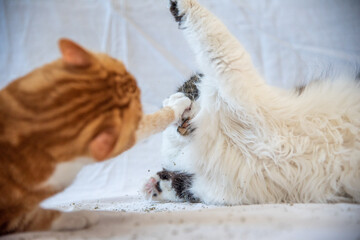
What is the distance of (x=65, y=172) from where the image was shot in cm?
62

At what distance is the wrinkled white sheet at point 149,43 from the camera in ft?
3.95

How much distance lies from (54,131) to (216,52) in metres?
0.50

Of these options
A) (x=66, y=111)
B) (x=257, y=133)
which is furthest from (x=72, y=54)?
(x=257, y=133)

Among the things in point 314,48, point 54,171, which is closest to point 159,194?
point 54,171

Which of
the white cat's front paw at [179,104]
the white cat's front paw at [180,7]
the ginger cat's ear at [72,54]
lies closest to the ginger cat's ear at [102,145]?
the ginger cat's ear at [72,54]

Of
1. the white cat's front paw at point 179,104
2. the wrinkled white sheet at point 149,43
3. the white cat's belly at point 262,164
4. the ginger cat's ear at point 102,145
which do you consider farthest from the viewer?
the wrinkled white sheet at point 149,43

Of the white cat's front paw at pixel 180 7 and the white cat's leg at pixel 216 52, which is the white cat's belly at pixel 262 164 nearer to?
the white cat's leg at pixel 216 52

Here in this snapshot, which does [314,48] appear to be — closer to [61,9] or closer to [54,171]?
[61,9]

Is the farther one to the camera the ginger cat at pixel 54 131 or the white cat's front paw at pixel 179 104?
the white cat's front paw at pixel 179 104

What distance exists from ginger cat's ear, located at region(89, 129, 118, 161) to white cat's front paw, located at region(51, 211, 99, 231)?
0.15m

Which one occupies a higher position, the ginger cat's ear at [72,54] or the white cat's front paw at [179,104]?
the ginger cat's ear at [72,54]

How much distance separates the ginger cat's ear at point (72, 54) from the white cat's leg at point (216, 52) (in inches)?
15.6

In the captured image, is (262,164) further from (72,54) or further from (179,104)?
(72,54)

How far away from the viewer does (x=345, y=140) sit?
823mm
